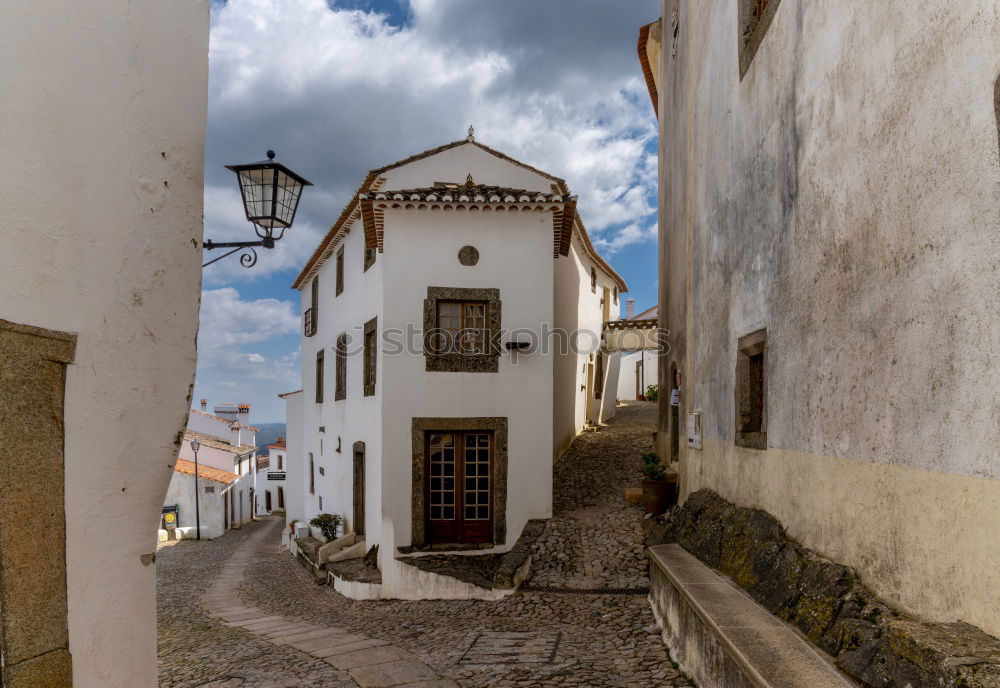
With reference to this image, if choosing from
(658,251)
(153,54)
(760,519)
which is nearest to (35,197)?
(153,54)

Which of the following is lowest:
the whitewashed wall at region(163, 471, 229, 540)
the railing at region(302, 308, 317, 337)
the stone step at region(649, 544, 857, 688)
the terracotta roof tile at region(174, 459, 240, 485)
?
the whitewashed wall at region(163, 471, 229, 540)

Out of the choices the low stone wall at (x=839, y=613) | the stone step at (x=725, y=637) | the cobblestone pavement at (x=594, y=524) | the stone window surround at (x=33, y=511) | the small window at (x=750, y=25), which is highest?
the small window at (x=750, y=25)

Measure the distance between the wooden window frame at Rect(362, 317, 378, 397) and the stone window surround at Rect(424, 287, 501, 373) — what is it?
116cm

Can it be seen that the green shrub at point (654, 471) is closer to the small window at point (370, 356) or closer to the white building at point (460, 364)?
the white building at point (460, 364)

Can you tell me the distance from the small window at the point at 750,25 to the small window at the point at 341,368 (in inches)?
435

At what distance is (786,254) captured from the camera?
559 cm

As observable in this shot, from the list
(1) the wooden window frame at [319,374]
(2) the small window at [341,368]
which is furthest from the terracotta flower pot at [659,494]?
(1) the wooden window frame at [319,374]

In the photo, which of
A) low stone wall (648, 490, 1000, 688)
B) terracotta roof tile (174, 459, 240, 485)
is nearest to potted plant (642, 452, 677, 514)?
low stone wall (648, 490, 1000, 688)

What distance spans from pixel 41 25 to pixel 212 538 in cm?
3098

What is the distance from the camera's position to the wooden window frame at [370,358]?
13.1m

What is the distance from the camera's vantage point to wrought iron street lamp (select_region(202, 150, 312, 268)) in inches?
251

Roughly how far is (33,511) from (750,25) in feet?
22.9

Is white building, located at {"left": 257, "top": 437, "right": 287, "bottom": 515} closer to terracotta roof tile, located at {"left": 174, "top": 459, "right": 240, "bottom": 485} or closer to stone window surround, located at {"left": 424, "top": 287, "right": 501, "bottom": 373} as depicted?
terracotta roof tile, located at {"left": 174, "top": 459, "right": 240, "bottom": 485}

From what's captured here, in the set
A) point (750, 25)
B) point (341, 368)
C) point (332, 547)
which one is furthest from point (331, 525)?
point (750, 25)
